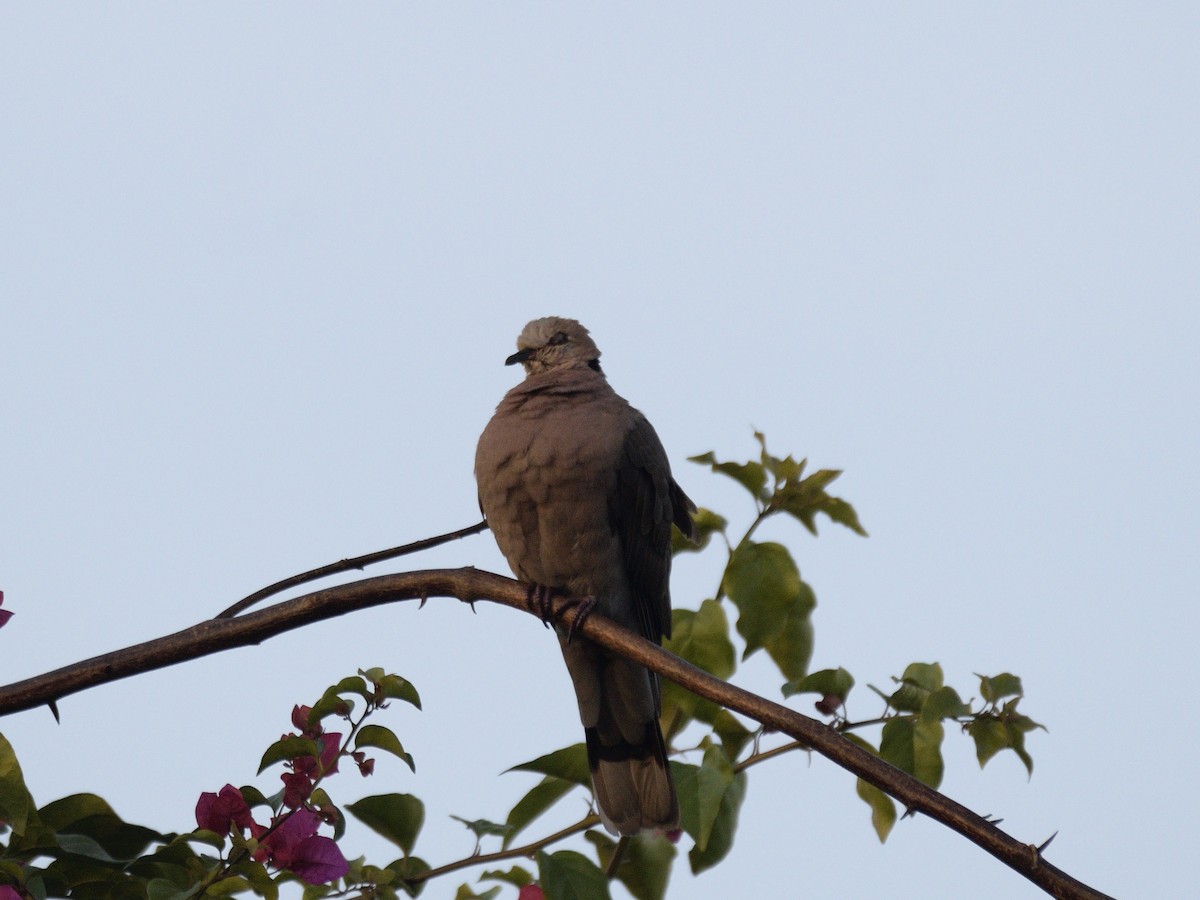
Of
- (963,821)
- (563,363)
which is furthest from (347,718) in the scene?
(563,363)

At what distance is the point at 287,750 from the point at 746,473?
116 cm

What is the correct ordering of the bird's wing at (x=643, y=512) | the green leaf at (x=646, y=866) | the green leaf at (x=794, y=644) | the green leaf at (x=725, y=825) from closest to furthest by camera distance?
1. the green leaf at (x=725, y=825)
2. the green leaf at (x=646, y=866)
3. the green leaf at (x=794, y=644)
4. the bird's wing at (x=643, y=512)

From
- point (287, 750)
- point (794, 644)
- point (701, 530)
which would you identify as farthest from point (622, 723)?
point (287, 750)

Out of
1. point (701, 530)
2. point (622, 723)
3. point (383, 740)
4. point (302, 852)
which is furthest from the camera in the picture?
point (622, 723)

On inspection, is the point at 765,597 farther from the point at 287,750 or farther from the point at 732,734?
the point at 287,750

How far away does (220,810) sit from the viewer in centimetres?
229

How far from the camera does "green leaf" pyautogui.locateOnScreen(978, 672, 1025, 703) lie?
2.42 m

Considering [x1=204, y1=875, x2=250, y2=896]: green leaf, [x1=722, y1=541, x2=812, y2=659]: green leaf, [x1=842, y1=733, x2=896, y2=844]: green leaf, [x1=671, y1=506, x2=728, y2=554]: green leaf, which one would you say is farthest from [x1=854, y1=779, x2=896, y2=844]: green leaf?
[x1=204, y1=875, x2=250, y2=896]: green leaf

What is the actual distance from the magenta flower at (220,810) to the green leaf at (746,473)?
46.7 inches

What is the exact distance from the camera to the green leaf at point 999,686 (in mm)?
2420

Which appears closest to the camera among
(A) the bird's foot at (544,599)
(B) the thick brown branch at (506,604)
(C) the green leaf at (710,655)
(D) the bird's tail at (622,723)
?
(B) the thick brown branch at (506,604)

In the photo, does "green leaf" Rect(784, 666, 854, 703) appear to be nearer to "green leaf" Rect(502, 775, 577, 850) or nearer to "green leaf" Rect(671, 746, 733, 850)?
"green leaf" Rect(671, 746, 733, 850)

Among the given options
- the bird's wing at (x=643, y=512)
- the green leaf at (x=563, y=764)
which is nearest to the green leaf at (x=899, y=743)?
the green leaf at (x=563, y=764)

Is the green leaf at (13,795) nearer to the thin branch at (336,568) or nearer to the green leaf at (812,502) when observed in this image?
the thin branch at (336,568)
